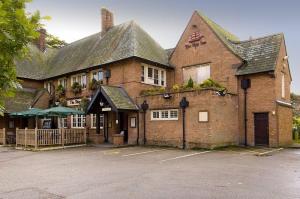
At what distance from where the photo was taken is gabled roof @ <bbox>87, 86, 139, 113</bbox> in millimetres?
21125

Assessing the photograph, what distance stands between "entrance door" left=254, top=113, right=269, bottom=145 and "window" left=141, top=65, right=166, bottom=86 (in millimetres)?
8548

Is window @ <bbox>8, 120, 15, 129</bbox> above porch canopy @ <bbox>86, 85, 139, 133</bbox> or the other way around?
the other way around

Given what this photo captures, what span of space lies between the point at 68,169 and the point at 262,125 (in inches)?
548

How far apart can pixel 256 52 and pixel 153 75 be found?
8.30 meters

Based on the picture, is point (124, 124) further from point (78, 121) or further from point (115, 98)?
point (78, 121)

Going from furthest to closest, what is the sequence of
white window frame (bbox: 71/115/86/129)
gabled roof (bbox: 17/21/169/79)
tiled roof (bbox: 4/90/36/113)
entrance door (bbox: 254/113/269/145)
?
tiled roof (bbox: 4/90/36/113) → white window frame (bbox: 71/115/86/129) → gabled roof (bbox: 17/21/169/79) → entrance door (bbox: 254/113/269/145)

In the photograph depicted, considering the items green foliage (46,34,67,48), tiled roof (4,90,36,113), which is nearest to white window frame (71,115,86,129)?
tiled roof (4,90,36,113)

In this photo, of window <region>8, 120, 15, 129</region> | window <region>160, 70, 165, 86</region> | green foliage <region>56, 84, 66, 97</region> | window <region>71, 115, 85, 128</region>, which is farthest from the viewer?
window <region>8, 120, 15, 129</region>

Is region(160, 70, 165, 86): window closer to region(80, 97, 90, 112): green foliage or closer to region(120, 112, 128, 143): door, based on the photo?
Result: region(120, 112, 128, 143): door

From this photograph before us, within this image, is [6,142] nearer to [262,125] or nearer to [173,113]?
[173,113]

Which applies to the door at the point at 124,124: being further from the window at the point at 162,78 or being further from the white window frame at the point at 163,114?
the window at the point at 162,78

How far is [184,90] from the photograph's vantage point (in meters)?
20.2

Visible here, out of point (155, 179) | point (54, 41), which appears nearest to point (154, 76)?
point (155, 179)

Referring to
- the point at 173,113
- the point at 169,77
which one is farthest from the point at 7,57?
the point at 169,77
